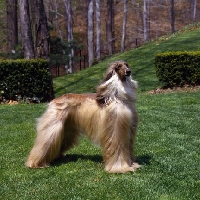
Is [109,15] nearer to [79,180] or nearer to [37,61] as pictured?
[37,61]

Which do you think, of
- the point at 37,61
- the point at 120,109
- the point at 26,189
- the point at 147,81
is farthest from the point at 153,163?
the point at 147,81

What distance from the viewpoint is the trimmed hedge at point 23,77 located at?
13508mm

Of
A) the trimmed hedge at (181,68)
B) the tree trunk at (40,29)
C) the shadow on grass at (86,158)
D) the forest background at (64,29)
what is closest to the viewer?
the shadow on grass at (86,158)

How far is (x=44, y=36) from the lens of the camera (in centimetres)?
1395

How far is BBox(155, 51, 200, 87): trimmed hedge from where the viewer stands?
1516cm

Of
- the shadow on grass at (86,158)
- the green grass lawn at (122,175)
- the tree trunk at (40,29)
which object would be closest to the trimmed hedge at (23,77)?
the tree trunk at (40,29)

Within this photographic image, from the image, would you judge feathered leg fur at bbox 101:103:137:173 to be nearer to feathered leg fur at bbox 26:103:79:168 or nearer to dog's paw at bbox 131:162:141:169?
dog's paw at bbox 131:162:141:169

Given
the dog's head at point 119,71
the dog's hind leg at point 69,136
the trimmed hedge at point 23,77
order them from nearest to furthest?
1. the dog's head at point 119,71
2. the dog's hind leg at point 69,136
3. the trimmed hedge at point 23,77

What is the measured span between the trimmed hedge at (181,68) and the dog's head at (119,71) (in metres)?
9.85

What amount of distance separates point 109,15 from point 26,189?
29634 mm

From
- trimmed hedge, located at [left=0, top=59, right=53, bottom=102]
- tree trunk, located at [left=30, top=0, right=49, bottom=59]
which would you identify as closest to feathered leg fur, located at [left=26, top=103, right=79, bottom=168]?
trimmed hedge, located at [left=0, top=59, right=53, bottom=102]

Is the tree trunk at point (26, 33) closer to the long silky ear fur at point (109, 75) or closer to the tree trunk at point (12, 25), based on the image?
the tree trunk at point (12, 25)

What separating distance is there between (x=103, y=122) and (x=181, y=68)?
33.3ft

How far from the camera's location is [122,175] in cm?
560
